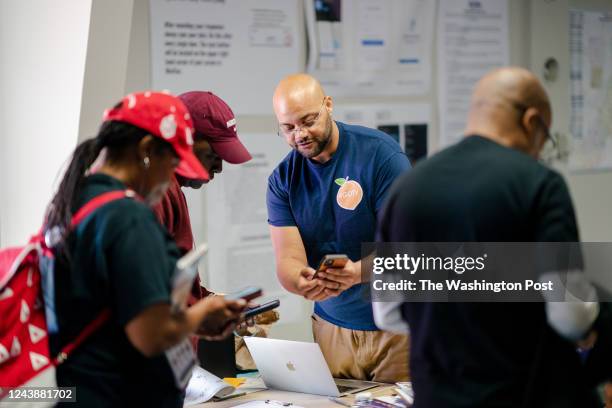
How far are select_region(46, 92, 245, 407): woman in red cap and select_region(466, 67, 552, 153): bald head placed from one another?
638 millimetres

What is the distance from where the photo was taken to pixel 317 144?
2768 mm

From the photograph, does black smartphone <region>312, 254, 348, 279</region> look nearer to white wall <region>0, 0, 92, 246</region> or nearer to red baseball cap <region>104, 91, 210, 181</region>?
red baseball cap <region>104, 91, 210, 181</region>

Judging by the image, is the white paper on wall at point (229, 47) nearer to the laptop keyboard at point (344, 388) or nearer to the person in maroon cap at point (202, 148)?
the person in maroon cap at point (202, 148)

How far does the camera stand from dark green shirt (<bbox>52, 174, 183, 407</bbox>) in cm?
146

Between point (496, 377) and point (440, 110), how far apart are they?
3166 millimetres

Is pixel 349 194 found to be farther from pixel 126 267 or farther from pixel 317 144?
pixel 126 267

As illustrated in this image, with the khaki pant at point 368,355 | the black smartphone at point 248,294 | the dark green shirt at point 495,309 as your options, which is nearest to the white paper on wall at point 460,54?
the khaki pant at point 368,355

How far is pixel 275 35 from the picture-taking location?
12.7 ft

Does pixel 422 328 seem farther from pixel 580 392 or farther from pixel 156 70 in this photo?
pixel 156 70

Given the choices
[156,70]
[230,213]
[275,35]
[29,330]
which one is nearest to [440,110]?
[275,35]

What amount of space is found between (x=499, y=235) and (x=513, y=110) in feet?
0.94

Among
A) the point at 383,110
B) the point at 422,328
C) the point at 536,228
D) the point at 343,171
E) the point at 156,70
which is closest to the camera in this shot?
the point at 536,228

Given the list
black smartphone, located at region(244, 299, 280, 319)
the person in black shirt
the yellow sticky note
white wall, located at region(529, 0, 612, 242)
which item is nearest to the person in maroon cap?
black smartphone, located at region(244, 299, 280, 319)

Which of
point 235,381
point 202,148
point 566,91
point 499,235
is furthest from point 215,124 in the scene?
point 566,91
